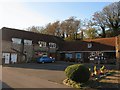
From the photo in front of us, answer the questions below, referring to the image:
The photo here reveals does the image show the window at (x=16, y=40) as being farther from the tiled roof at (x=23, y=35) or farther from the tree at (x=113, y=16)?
the tree at (x=113, y=16)

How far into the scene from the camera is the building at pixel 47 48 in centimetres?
4092

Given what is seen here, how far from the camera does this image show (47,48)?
49.7 m

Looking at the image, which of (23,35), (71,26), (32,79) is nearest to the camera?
(32,79)

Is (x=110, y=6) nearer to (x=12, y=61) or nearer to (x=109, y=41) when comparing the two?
(x=109, y=41)

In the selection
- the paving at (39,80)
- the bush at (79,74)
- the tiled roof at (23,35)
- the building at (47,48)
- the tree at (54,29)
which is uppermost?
the tree at (54,29)

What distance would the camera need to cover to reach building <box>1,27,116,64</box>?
4092cm

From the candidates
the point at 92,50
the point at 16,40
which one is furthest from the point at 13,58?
the point at 92,50

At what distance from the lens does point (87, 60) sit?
4384cm

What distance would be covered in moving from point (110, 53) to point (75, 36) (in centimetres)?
2789

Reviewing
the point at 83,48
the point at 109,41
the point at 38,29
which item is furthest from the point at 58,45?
the point at 38,29

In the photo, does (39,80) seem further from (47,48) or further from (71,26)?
(71,26)

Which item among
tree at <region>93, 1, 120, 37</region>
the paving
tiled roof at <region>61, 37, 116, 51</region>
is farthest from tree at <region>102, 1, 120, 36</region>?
the paving

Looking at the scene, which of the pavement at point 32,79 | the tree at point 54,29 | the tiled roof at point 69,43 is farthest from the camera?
the tree at point 54,29

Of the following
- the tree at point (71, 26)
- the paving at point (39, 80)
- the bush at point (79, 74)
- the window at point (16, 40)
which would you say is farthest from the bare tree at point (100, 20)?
the bush at point (79, 74)
